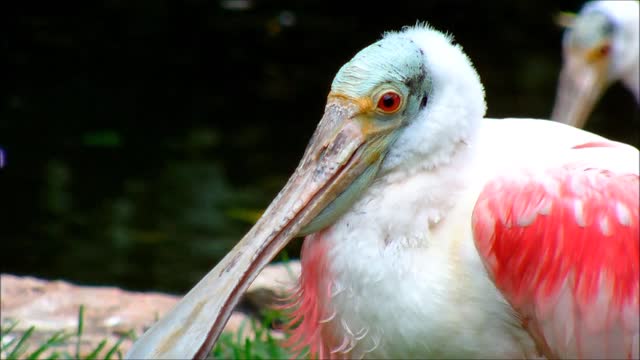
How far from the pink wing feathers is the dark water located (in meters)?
4.00

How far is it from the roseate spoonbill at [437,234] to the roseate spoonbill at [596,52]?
2.81 metres

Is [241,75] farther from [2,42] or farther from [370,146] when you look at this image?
[370,146]

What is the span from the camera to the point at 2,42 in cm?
1212

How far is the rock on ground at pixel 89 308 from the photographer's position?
5.19 meters

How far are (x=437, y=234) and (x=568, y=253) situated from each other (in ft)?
1.17

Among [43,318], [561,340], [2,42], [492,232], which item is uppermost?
[2,42]

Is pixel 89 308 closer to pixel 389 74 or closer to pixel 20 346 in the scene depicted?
pixel 20 346

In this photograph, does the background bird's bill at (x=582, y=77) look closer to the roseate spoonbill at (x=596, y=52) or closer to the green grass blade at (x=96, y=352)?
the roseate spoonbill at (x=596, y=52)

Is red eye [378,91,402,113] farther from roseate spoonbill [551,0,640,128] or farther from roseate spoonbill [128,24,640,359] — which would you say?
roseate spoonbill [551,0,640,128]

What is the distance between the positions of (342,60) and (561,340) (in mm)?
8325

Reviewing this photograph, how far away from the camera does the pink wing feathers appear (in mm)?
3674

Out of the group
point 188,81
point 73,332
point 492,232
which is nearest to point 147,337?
point 492,232

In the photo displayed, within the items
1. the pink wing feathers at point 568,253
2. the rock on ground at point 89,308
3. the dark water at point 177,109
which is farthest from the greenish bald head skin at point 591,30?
the pink wing feathers at point 568,253

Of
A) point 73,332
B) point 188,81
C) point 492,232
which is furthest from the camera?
point 188,81
